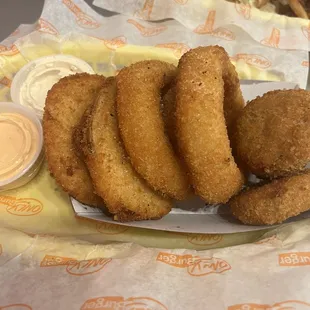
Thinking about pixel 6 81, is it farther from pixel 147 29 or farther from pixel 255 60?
pixel 255 60

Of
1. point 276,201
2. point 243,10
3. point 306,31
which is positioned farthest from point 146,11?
point 276,201

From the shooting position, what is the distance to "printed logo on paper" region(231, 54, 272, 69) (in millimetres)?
2561

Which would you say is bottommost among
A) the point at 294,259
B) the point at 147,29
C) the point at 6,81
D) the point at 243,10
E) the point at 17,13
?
the point at 294,259

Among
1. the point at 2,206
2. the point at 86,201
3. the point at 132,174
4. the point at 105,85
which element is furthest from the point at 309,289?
the point at 2,206

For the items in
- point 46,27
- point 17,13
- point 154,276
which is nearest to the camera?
point 154,276

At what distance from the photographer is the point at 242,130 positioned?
1892 millimetres

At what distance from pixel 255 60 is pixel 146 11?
720mm

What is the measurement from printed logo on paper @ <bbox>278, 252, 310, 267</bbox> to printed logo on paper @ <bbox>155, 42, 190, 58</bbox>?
1.34 m

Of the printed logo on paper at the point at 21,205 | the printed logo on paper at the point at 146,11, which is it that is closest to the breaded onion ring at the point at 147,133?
the printed logo on paper at the point at 21,205

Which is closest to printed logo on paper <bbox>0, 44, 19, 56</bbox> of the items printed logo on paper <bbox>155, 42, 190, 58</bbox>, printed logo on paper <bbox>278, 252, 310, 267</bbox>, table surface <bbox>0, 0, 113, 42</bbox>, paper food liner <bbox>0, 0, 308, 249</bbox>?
paper food liner <bbox>0, 0, 308, 249</bbox>

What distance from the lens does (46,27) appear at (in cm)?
254

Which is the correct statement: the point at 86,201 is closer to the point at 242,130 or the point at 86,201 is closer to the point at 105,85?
the point at 105,85

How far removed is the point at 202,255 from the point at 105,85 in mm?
798

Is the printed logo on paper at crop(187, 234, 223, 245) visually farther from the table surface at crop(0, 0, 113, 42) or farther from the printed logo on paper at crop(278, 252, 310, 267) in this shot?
the table surface at crop(0, 0, 113, 42)
